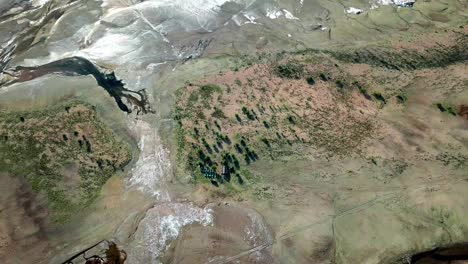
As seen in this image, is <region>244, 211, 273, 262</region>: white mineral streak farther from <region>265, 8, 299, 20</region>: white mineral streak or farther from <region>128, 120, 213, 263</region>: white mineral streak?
<region>265, 8, 299, 20</region>: white mineral streak

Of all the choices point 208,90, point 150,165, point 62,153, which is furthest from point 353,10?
point 62,153

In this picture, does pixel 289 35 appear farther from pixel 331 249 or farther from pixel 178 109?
pixel 331 249

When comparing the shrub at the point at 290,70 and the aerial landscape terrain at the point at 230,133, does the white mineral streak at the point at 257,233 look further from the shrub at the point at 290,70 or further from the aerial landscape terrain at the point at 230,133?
the shrub at the point at 290,70

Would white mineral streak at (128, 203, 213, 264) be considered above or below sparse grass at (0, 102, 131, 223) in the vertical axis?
below

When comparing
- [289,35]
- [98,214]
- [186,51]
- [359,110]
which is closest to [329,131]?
[359,110]

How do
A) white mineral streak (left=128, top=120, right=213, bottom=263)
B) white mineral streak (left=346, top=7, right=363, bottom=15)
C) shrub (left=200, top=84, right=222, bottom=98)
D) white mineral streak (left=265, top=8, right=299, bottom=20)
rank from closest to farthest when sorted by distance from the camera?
1. white mineral streak (left=128, top=120, right=213, bottom=263)
2. shrub (left=200, top=84, right=222, bottom=98)
3. white mineral streak (left=265, top=8, right=299, bottom=20)
4. white mineral streak (left=346, top=7, right=363, bottom=15)

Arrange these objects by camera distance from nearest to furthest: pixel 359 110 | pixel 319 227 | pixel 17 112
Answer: pixel 319 227, pixel 17 112, pixel 359 110

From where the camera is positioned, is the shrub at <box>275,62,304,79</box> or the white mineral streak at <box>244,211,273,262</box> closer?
the white mineral streak at <box>244,211,273,262</box>

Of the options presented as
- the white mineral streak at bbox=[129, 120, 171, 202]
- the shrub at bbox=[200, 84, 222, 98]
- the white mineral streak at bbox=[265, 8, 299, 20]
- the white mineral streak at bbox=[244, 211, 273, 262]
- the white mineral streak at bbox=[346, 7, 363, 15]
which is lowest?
the white mineral streak at bbox=[244, 211, 273, 262]

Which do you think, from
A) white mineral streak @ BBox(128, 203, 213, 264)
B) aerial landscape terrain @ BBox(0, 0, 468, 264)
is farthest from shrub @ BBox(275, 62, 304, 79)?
white mineral streak @ BBox(128, 203, 213, 264)
